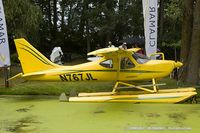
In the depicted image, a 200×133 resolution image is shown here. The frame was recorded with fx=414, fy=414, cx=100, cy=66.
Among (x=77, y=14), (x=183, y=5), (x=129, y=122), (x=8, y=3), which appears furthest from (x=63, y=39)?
(x=129, y=122)

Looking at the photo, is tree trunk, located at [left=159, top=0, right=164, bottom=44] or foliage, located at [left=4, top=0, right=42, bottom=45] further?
tree trunk, located at [left=159, top=0, right=164, bottom=44]

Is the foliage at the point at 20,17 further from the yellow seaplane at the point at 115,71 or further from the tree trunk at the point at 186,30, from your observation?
the tree trunk at the point at 186,30

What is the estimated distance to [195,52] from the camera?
14.8 m

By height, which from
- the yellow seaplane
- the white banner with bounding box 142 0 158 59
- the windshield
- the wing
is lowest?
the yellow seaplane

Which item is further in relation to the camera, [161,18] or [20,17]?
[161,18]

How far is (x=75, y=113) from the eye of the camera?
37.6 feet

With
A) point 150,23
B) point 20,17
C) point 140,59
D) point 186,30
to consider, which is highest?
point 20,17

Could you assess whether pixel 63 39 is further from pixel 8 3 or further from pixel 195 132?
pixel 195 132

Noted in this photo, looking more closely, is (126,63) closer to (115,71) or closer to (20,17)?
(115,71)

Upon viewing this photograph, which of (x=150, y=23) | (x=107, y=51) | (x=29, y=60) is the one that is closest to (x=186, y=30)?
(x=150, y=23)

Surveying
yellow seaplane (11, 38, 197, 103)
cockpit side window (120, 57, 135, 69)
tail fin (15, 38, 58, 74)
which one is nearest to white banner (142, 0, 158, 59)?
yellow seaplane (11, 38, 197, 103)

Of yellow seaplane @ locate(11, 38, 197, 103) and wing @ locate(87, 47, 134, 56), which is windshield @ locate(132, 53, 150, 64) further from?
wing @ locate(87, 47, 134, 56)

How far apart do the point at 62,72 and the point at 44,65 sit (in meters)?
0.80

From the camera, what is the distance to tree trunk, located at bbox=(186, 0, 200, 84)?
1444 cm
